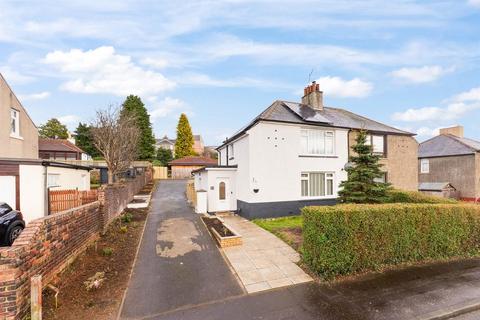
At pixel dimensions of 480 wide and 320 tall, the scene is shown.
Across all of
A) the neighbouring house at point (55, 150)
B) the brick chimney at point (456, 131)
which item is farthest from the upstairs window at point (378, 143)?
the neighbouring house at point (55, 150)

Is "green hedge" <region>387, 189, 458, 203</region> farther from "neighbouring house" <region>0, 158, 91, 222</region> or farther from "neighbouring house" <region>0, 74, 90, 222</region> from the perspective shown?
"neighbouring house" <region>0, 74, 90, 222</region>

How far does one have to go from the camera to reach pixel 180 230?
12102 mm

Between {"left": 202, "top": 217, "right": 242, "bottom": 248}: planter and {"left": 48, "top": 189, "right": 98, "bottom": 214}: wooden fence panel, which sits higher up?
{"left": 48, "top": 189, "right": 98, "bottom": 214}: wooden fence panel

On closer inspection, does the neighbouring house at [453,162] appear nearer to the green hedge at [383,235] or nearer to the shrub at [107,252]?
the green hedge at [383,235]

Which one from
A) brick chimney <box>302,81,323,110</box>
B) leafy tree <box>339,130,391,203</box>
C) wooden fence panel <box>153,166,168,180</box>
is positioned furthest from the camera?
wooden fence panel <box>153,166,168,180</box>

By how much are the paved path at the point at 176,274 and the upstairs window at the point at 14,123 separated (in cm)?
1554

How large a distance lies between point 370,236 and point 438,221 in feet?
9.60

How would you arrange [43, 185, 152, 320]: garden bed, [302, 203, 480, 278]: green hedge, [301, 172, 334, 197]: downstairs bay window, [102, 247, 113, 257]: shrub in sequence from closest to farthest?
[43, 185, 152, 320]: garden bed → [302, 203, 480, 278]: green hedge → [102, 247, 113, 257]: shrub → [301, 172, 334, 197]: downstairs bay window

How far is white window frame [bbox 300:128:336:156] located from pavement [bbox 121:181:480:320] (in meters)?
9.18

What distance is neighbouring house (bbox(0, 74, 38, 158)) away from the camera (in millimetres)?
17297

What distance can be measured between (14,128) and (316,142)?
75.6 feet

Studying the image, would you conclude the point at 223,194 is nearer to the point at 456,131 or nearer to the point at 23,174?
the point at 23,174

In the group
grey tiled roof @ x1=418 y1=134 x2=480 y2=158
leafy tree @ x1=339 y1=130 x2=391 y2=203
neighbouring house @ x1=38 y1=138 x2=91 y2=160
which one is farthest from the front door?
neighbouring house @ x1=38 y1=138 x2=91 y2=160

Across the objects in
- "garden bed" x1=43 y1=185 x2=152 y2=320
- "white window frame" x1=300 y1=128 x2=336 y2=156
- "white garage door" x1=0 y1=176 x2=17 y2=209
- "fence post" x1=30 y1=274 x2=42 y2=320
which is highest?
"white window frame" x1=300 y1=128 x2=336 y2=156
